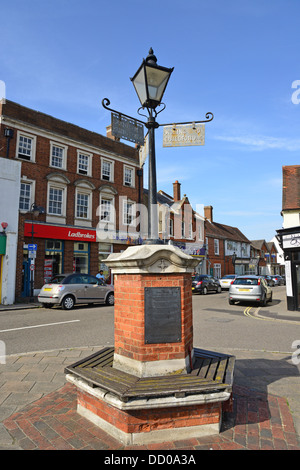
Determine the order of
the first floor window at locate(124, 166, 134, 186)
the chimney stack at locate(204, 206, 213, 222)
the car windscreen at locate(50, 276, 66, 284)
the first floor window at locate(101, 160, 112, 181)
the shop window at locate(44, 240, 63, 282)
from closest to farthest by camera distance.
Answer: the car windscreen at locate(50, 276, 66, 284)
the shop window at locate(44, 240, 63, 282)
the first floor window at locate(101, 160, 112, 181)
the first floor window at locate(124, 166, 134, 186)
the chimney stack at locate(204, 206, 213, 222)

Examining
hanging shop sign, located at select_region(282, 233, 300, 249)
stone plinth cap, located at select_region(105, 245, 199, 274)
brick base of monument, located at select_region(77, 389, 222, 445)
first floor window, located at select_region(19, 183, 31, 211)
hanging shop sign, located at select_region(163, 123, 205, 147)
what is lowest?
brick base of monument, located at select_region(77, 389, 222, 445)

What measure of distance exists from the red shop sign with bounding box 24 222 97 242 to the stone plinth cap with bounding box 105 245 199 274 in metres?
15.8

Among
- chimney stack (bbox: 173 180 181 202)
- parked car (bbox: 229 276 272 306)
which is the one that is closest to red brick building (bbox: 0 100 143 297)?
parked car (bbox: 229 276 272 306)

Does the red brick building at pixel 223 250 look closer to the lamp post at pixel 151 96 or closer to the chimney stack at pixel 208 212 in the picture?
the chimney stack at pixel 208 212

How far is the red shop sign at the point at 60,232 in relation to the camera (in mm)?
17803

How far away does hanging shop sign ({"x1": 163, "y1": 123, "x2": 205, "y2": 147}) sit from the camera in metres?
3.96

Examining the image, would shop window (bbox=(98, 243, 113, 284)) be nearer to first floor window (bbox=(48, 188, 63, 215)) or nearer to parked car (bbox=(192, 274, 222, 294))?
first floor window (bbox=(48, 188, 63, 215))

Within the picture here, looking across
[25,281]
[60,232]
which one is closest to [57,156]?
[60,232]

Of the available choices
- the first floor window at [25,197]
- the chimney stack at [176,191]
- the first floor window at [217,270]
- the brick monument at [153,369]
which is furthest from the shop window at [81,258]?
the first floor window at [217,270]

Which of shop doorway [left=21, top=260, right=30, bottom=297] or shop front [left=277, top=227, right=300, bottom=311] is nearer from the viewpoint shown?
shop front [left=277, top=227, right=300, bottom=311]

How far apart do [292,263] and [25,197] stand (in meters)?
15.3

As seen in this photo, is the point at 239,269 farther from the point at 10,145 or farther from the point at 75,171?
the point at 10,145

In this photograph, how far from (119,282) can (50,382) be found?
2084 millimetres
